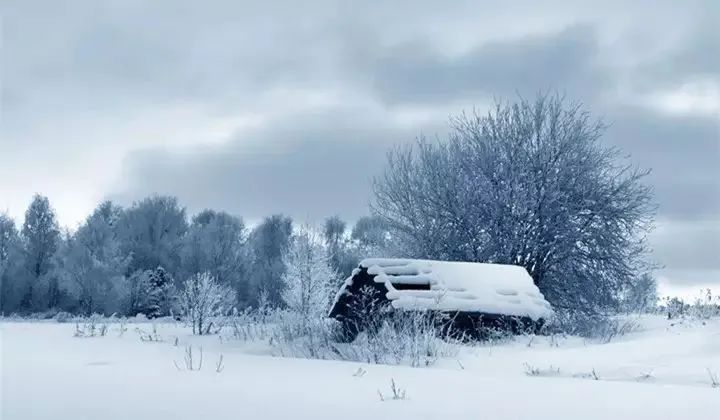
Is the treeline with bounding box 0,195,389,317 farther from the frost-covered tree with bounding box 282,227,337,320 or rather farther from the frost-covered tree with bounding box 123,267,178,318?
Answer: the frost-covered tree with bounding box 282,227,337,320

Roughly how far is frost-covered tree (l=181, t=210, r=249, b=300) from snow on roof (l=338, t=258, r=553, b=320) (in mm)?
27972

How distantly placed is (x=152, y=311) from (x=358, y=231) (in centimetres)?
1855

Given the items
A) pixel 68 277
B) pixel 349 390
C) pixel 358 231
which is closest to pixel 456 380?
pixel 349 390

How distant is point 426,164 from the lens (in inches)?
925

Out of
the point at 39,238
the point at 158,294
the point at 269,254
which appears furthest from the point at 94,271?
the point at 269,254

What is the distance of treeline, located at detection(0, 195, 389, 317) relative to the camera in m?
39.8

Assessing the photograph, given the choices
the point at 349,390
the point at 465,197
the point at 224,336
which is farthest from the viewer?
the point at 465,197

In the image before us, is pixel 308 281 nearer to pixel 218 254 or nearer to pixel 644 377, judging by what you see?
pixel 644 377

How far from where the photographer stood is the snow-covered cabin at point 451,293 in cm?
1448

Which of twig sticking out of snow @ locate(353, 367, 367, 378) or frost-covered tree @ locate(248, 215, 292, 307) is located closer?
twig sticking out of snow @ locate(353, 367, 367, 378)

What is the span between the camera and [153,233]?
45969mm

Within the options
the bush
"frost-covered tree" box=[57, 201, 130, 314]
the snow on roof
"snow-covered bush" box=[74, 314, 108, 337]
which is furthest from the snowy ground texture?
"frost-covered tree" box=[57, 201, 130, 314]

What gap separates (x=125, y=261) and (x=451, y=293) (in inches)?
1214

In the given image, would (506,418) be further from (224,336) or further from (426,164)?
(426,164)
